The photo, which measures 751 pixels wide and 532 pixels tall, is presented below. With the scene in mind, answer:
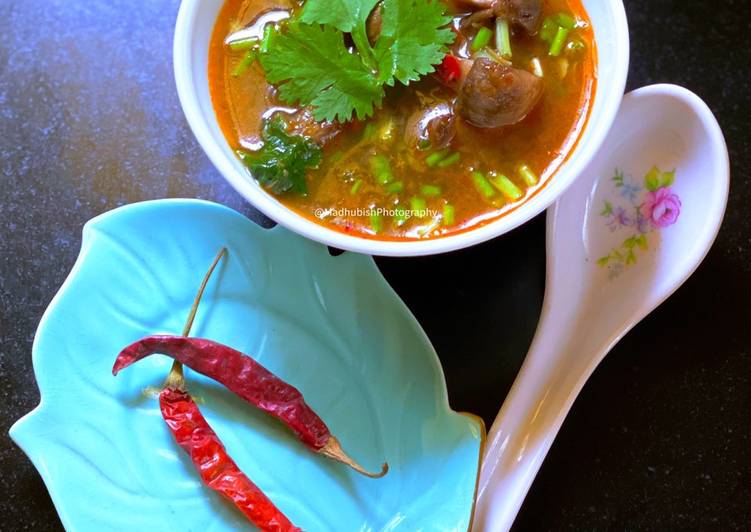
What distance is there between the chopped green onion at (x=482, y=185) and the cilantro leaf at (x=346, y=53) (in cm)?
20

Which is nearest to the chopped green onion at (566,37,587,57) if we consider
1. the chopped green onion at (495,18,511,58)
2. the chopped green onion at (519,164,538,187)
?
the chopped green onion at (495,18,511,58)

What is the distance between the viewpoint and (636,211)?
1.68m

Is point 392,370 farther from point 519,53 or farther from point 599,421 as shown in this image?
point 519,53

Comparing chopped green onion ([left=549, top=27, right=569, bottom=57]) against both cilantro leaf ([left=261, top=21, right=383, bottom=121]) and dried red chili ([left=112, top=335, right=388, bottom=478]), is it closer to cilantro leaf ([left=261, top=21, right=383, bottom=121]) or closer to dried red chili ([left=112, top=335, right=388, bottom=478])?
cilantro leaf ([left=261, top=21, right=383, bottom=121])

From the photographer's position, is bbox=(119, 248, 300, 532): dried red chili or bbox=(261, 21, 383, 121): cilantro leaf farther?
bbox=(119, 248, 300, 532): dried red chili

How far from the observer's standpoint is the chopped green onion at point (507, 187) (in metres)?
1.36

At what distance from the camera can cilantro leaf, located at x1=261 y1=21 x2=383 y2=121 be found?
133 centimetres

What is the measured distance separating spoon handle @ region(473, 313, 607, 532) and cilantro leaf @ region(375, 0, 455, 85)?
617mm

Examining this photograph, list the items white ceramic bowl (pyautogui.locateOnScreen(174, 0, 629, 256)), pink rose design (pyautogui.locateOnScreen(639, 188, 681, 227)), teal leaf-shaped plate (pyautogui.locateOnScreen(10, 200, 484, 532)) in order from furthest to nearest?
1. pink rose design (pyautogui.locateOnScreen(639, 188, 681, 227))
2. teal leaf-shaped plate (pyautogui.locateOnScreen(10, 200, 484, 532))
3. white ceramic bowl (pyautogui.locateOnScreen(174, 0, 629, 256))

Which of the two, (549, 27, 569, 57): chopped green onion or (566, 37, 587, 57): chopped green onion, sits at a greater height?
(549, 27, 569, 57): chopped green onion

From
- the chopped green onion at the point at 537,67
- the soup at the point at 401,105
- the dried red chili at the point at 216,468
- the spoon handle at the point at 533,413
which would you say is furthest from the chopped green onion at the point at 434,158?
the dried red chili at the point at 216,468

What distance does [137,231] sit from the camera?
4.99ft

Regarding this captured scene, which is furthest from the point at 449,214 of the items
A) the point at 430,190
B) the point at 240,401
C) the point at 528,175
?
the point at 240,401

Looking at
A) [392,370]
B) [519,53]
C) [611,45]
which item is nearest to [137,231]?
[392,370]
